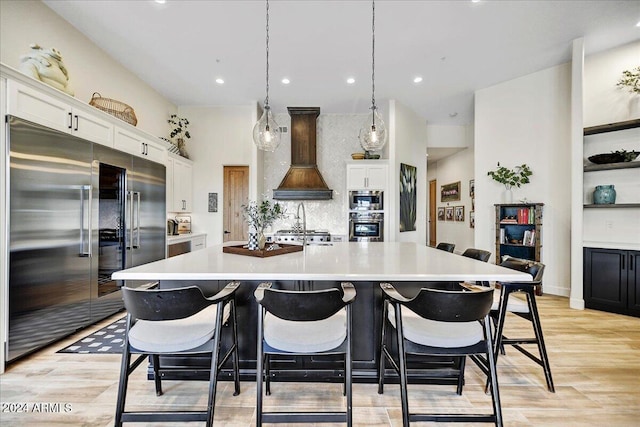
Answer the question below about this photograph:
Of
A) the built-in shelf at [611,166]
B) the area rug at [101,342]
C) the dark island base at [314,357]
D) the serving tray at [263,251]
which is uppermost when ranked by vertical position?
the built-in shelf at [611,166]

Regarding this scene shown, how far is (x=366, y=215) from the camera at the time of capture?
5.75 meters

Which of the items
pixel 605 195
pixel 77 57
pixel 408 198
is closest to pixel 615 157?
pixel 605 195

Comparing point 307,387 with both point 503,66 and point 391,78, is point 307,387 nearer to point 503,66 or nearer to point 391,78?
point 391,78

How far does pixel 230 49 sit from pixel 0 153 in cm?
276

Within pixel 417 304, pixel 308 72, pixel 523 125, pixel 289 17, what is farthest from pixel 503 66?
pixel 417 304

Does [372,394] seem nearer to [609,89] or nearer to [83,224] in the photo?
[83,224]

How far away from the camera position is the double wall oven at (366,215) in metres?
5.70

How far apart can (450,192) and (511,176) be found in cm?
366

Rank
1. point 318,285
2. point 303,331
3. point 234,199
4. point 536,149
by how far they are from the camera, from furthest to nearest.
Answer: point 234,199 → point 536,149 → point 318,285 → point 303,331

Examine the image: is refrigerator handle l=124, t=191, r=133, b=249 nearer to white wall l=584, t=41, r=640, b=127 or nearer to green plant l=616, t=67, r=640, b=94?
white wall l=584, t=41, r=640, b=127

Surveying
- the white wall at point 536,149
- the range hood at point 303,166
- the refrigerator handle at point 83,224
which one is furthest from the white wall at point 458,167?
the refrigerator handle at point 83,224

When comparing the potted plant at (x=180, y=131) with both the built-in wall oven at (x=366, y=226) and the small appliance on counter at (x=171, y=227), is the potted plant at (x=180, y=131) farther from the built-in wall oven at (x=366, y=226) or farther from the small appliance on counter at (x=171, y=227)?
the built-in wall oven at (x=366, y=226)

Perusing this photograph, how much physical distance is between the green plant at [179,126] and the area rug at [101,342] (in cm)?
367

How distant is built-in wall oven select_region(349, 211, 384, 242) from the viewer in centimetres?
570
